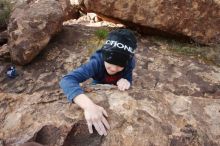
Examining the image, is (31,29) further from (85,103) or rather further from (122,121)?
(122,121)

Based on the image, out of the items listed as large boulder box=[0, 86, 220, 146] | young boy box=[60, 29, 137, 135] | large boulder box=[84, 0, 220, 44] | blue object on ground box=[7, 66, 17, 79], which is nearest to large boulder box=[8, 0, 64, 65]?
blue object on ground box=[7, 66, 17, 79]

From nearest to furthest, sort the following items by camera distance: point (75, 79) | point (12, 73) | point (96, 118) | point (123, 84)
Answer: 1. point (96, 118)
2. point (75, 79)
3. point (123, 84)
4. point (12, 73)

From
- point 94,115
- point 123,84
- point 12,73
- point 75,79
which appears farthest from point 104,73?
point 12,73

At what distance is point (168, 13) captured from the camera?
6.48 m

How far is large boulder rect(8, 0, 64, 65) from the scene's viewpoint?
19.4 ft

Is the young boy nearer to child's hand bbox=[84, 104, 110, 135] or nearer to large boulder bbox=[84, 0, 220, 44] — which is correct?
child's hand bbox=[84, 104, 110, 135]

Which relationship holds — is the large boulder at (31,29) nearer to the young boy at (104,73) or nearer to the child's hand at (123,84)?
the young boy at (104,73)

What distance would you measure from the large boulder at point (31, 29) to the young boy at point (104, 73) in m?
2.30

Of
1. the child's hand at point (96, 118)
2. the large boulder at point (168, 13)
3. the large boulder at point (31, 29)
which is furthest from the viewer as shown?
the large boulder at point (168, 13)

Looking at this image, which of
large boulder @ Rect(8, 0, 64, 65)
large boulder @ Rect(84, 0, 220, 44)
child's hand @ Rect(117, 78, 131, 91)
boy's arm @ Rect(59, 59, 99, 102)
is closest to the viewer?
boy's arm @ Rect(59, 59, 99, 102)

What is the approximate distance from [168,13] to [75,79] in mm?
3595

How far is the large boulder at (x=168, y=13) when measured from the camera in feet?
21.1

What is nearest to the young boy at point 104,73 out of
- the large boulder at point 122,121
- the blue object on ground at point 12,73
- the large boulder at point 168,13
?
the large boulder at point 122,121

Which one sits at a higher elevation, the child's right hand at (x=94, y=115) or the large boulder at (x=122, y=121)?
the child's right hand at (x=94, y=115)
